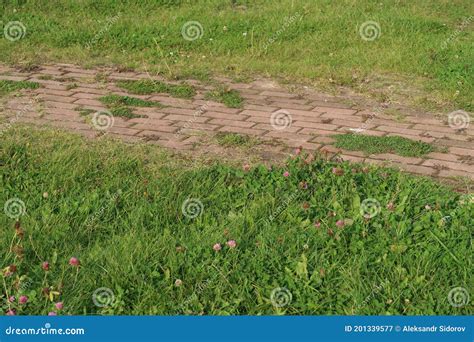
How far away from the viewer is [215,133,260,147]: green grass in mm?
6812

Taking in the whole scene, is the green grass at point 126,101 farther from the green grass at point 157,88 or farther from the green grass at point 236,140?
the green grass at point 236,140

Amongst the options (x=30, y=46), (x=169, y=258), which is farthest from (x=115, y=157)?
(x=30, y=46)

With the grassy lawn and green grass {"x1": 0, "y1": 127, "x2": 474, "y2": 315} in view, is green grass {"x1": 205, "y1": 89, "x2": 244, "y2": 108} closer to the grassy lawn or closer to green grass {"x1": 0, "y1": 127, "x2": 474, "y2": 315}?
the grassy lawn

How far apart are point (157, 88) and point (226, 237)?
3403 millimetres

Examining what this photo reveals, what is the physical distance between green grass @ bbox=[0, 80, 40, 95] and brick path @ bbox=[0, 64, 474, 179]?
0.31 feet

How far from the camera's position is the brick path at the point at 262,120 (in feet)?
22.0

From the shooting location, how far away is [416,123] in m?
7.38

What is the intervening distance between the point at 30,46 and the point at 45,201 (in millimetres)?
4575

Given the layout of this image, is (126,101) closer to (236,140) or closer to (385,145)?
(236,140)

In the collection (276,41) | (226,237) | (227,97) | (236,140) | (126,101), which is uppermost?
(226,237)

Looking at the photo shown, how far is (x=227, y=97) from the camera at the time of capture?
8016 millimetres

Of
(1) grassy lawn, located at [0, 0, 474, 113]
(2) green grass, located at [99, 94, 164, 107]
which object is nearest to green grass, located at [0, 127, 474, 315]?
(2) green grass, located at [99, 94, 164, 107]

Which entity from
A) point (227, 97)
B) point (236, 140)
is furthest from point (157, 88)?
point (236, 140)

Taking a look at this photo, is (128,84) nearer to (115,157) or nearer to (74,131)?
(74,131)
